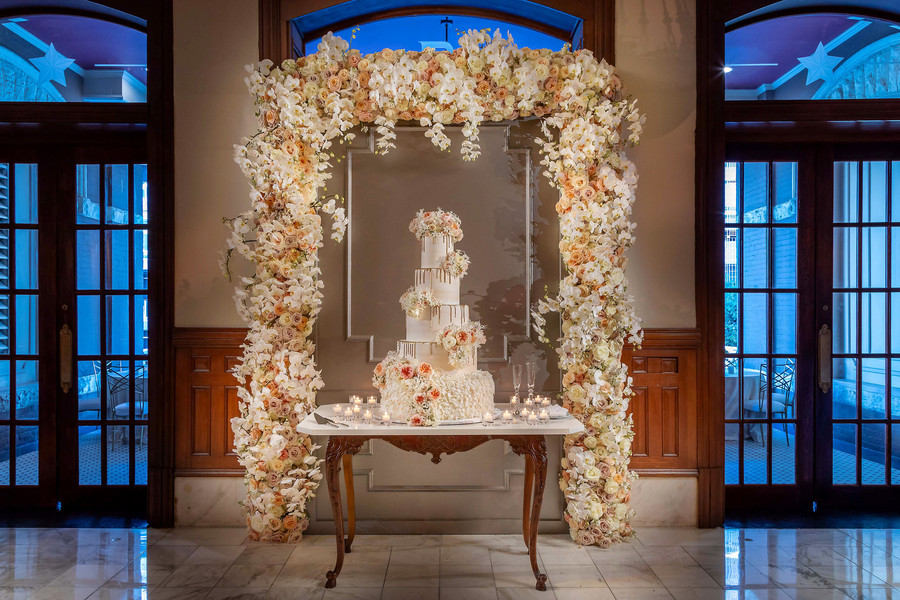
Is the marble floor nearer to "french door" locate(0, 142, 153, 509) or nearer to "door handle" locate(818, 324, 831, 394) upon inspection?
"french door" locate(0, 142, 153, 509)

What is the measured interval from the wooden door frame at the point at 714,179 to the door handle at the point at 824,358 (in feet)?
3.11

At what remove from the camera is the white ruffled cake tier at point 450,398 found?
10.5 ft

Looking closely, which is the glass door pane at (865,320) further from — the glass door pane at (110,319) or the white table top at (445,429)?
the glass door pane at (110,319)

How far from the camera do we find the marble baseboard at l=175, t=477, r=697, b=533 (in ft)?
13.1

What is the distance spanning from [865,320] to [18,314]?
6617 millimetres

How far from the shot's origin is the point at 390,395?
3.28 m

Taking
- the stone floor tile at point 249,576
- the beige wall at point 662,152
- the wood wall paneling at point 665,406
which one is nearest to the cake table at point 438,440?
the stone floor tile at point 249,576

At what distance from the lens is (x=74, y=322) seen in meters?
4.35

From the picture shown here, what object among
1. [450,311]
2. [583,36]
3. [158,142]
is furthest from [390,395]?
[583,36]

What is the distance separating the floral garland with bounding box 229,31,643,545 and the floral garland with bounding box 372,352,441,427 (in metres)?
0.78

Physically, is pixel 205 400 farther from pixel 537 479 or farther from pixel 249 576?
pixel 537 479

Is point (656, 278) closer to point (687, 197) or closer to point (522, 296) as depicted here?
point (687, 197)

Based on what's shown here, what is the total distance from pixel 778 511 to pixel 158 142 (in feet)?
17.6

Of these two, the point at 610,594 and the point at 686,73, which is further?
the point at 686,73
